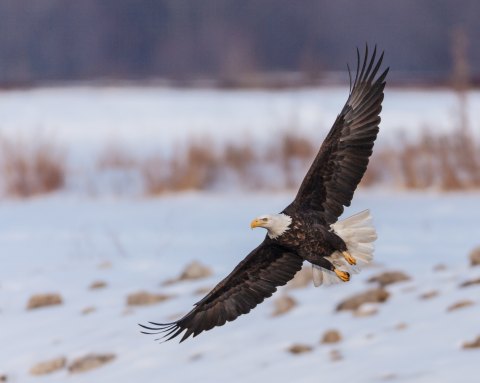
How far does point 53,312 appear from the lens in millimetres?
10984

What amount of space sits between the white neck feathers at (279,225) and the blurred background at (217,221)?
184 centimetres

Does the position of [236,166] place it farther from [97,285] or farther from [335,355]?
[335,355]

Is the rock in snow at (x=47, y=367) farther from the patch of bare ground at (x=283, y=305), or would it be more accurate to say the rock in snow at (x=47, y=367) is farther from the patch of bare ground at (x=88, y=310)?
the patch of bare ground at (x=283, y=305)

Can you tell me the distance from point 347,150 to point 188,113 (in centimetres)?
1545

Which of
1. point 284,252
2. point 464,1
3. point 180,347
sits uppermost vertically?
point 464,1

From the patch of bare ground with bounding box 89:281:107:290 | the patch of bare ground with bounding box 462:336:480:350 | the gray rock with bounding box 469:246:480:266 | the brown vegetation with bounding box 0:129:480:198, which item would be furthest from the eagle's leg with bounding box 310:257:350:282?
the brown vegetation with bounding box 0:129:480:198

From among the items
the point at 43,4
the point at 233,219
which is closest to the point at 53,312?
the point at 233,219

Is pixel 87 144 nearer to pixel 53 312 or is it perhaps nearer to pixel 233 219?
pixel 233 219

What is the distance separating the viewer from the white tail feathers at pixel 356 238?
7469 mm

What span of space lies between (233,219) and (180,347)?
5.50 metres

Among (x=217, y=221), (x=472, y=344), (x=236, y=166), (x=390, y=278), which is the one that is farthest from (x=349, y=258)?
(x=236, y=166)

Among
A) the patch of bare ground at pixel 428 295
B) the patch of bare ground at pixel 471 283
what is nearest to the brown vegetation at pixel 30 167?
the patch of bare ground at pixel 428 295

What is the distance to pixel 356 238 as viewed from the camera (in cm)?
747

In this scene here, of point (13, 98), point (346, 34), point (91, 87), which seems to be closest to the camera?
point (13, 98)
